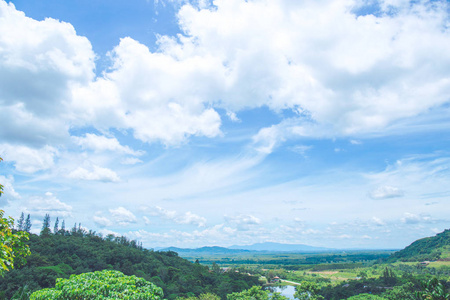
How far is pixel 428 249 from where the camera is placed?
165750 mm

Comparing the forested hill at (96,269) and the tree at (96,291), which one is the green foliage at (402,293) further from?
the tree at (96,291)

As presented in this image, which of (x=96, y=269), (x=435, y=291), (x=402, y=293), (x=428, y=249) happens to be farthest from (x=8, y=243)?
(x=428, y=249)

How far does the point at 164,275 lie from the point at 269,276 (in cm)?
5290

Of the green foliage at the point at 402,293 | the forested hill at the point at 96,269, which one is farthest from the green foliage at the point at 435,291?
the forested hill at the point at 96,269

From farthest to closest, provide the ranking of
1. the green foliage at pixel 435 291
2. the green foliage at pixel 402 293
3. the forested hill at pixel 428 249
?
the forested hill at pixel 428 249, the green foliage at pixel 402 293, the green foliage at pixel 435 291

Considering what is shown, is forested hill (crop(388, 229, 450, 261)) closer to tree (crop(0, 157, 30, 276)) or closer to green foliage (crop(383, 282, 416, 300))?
green foliage (crop(383, 282, 416, 300))

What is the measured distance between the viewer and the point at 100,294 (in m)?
11.1

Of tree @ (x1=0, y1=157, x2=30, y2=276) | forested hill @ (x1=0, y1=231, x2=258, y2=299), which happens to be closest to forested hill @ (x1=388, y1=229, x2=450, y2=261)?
forested hill @ (x1=0, y1=231, x2=258, y2=299)

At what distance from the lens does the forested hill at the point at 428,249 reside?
Answer: 148 metres

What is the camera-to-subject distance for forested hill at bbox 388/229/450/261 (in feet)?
484

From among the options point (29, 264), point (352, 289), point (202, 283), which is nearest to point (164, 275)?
point (202, 283)

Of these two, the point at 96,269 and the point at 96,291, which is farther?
the point at 96,269

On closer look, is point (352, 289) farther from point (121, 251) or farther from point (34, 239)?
point (34, 239)

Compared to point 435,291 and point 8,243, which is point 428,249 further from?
point 8,243
